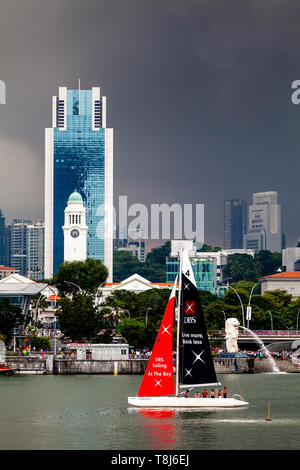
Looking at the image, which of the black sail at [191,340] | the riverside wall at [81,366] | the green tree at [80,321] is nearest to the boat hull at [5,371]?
the riverside wall at [81,366]

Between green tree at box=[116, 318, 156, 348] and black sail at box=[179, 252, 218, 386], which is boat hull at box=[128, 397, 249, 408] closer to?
black sail at box=[179, 252, 218, 386]

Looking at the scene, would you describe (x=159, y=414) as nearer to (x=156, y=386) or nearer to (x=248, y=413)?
(x=156, y=386)

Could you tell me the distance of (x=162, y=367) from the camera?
79.2 meters

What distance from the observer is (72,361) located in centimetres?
14162

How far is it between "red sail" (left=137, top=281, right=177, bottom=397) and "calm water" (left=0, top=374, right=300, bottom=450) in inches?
79.6

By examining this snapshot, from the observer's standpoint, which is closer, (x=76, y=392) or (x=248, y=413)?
(x=248, y=413)

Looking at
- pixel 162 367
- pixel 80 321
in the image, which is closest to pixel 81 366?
pixel 80 321

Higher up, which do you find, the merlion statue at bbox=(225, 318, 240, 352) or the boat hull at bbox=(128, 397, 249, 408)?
the merlion statue at bbox=(225, 318, 240, 352)

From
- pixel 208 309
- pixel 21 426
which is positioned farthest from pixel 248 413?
pixel 208 309

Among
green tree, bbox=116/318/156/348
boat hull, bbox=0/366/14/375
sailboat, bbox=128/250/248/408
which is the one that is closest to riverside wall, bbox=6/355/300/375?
boat hull, bbox=0/366/14/375

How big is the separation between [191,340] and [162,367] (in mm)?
2991

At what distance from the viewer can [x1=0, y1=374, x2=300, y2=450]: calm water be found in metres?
69.0

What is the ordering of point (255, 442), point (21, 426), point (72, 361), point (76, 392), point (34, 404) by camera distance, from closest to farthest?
point (255, 442)
point (21, 426)
point (34, 404)
point (76, 392)
point (72, 361)
